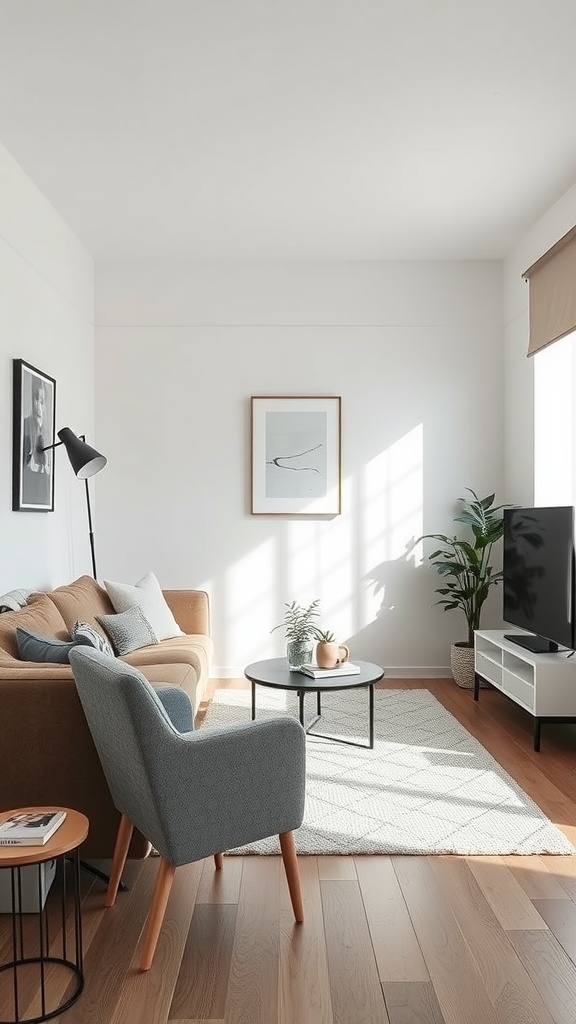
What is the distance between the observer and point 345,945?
7.29ft

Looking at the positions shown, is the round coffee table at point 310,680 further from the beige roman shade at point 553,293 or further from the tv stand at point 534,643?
the beige roman shade at point 553,293

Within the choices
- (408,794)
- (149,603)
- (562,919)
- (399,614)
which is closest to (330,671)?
(408,794)

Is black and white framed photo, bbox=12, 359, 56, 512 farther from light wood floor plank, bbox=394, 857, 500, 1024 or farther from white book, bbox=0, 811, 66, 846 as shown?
light wood floor plank, bbox=394, 857, 500, 1024

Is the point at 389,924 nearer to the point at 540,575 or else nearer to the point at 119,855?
the point at 119,855

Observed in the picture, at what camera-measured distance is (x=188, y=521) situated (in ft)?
19.0

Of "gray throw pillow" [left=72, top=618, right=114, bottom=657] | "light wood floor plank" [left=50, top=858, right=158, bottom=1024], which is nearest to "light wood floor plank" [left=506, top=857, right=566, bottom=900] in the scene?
"light wood floor plank" [left=50, top=858, right=158, bottom=1024]

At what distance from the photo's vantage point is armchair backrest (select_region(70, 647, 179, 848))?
6.69ft

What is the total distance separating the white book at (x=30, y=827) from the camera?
194 centimetres

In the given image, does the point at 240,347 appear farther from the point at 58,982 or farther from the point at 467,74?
the point at 58,982

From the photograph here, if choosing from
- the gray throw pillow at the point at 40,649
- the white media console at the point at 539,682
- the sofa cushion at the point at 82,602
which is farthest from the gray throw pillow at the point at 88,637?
the white media console at the point at 539,682

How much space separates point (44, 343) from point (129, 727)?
10.1 ft

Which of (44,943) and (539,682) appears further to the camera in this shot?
(539,682)

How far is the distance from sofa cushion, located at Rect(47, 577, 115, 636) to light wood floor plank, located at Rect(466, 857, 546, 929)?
203cm

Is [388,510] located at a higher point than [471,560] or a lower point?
higher
